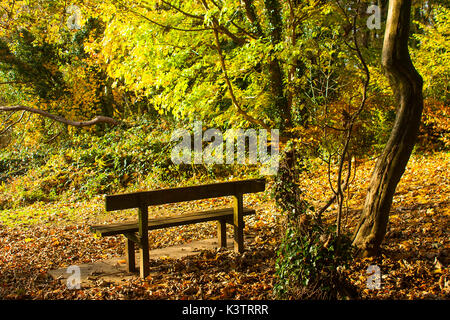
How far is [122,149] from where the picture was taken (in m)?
12.7

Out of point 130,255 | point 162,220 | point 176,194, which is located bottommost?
point 130,255

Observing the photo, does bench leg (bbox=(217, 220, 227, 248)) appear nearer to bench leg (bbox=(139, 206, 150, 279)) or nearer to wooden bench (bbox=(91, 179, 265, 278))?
wooden bench (bbox=(91, 179, 265, 278))

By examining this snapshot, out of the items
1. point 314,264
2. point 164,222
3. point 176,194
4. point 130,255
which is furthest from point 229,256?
point 314,264

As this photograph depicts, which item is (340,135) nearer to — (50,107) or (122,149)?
(122,149)

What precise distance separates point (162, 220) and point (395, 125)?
10.1ft

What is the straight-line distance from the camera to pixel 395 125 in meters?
4.57

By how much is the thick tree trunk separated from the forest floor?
40 centimetres

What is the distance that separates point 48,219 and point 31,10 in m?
7.56

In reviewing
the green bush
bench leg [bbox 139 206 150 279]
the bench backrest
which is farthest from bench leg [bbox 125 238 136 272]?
the green bush

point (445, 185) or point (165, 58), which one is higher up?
point (165, 58)

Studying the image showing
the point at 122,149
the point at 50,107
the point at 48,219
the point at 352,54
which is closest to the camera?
the point at 352,54

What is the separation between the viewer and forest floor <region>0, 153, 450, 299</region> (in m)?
4.31

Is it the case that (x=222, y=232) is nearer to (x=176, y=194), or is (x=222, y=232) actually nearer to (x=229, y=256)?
(x=229, y=256)
